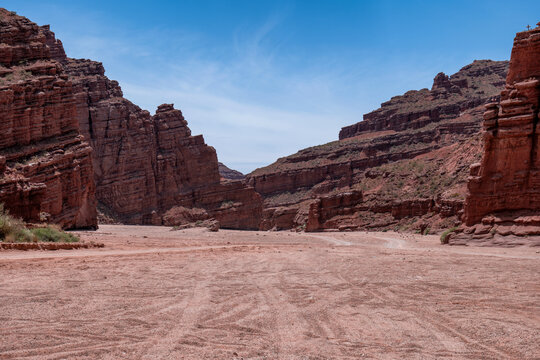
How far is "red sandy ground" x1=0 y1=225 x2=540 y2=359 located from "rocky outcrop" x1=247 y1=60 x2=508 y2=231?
2615 centimetres

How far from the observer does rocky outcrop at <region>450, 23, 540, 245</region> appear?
1916 centimetres

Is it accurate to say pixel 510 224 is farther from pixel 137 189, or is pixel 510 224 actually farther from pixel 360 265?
pixel 137 189

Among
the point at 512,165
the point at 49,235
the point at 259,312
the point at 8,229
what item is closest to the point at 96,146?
the point at 49,235

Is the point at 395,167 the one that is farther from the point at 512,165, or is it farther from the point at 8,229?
the point at 8,229

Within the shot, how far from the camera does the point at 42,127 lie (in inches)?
1068

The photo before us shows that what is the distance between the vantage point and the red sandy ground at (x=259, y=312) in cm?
459

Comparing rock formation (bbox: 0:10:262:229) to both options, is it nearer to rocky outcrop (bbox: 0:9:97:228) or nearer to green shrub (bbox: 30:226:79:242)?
rocky outcrop (bbox: 0:9:97:228)

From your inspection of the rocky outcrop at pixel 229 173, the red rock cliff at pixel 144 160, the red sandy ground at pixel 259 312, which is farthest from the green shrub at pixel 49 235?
the rocky outcrop at pixel 229 173

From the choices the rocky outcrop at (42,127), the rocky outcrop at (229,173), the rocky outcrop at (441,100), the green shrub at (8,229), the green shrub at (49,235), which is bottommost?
the green shrub at (49,235)

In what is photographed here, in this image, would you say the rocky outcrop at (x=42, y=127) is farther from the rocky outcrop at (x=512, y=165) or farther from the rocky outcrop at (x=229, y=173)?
the rocky outcrop at (x=229, y=173)

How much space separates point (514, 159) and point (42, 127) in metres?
26.8

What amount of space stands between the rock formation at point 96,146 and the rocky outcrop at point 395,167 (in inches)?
484

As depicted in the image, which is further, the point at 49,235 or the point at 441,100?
the point at 441,100

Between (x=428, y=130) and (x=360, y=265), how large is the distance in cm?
8482
